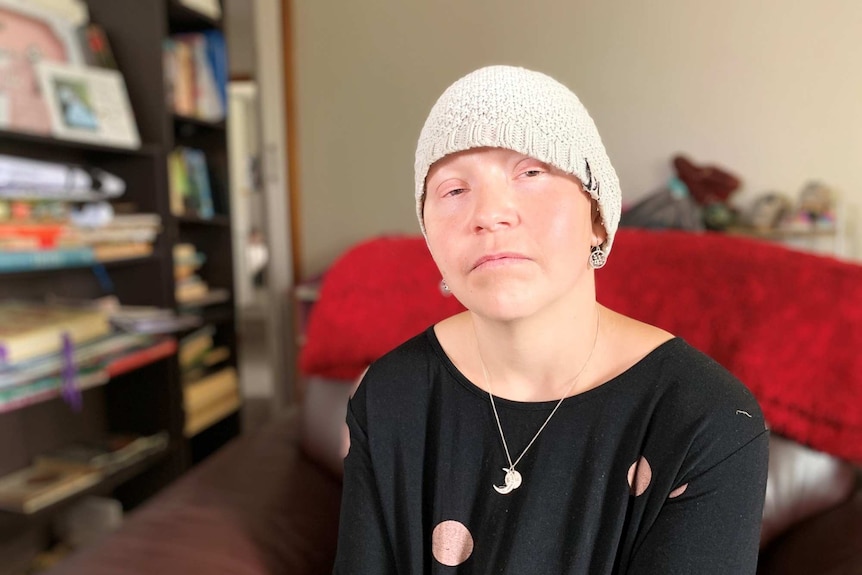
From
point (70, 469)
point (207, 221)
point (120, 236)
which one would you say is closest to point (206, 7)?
point (207, 221)

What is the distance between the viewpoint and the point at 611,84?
1.58 meters

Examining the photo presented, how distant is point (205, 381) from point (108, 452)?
0.44 metres

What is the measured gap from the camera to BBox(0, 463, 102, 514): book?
132 centimetres

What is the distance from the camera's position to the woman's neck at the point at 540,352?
0.55 meters

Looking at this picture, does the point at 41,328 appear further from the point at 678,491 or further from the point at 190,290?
the point at 678,491

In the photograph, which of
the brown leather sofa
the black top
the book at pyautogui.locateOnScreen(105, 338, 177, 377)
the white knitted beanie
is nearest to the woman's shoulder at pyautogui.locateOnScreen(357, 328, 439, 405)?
the black top

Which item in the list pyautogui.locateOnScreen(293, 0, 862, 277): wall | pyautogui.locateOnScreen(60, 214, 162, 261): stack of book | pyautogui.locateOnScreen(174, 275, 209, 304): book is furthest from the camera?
pyautogui.locateOnScreen(174, 275, 209, 304): book

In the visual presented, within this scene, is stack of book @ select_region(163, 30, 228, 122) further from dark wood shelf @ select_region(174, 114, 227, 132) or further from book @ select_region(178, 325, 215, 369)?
book @ select_region(178, 325, 215, 369)

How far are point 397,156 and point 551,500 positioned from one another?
4.49 feet

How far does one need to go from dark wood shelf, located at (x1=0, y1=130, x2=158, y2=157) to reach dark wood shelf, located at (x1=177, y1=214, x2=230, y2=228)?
0.76 ft

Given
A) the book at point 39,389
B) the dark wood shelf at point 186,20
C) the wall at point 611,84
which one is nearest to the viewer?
the wall at point 611,84

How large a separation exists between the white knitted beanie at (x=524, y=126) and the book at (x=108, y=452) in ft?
4.56

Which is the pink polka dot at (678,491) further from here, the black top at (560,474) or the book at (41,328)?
the book at (41,328)

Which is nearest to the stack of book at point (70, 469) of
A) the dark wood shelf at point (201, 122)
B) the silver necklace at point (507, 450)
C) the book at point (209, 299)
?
the book at point (209, 299)
